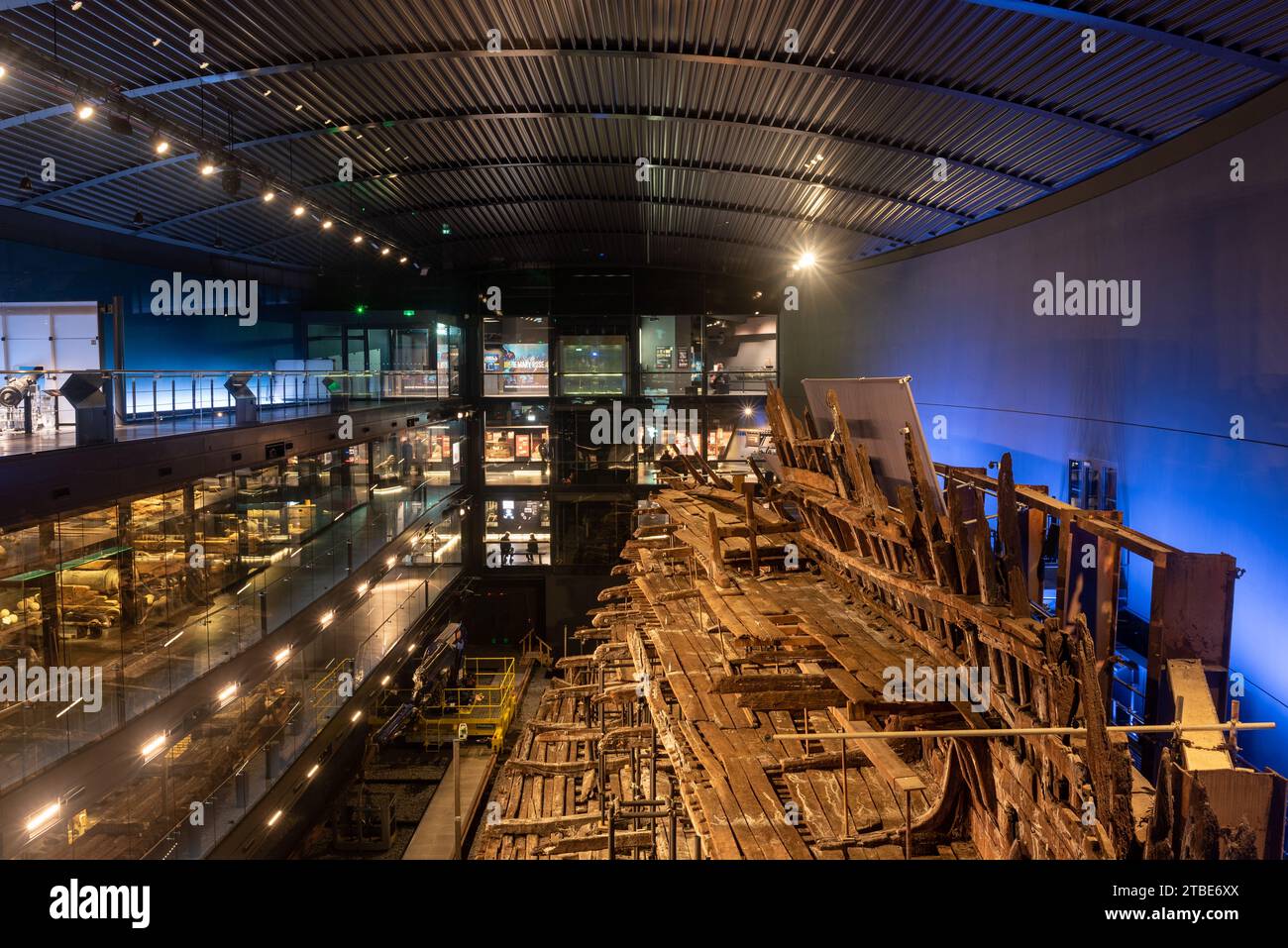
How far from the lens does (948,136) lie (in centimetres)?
1373

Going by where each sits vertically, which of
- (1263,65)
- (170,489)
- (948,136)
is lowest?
(170,489)

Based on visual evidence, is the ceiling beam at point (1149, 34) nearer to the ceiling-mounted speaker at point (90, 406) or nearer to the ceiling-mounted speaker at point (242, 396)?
the ceiling-mounted speaker at point (90, 406)

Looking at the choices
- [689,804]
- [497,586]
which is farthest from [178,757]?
[497,586]

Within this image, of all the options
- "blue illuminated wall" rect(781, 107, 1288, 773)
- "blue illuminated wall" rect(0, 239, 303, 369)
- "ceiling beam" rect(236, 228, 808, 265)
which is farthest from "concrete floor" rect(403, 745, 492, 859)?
"ceiling beam" rect(236, 228, 808, 265)

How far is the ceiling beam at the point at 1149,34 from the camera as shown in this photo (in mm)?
8367

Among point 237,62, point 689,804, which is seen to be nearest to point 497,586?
point 237,62

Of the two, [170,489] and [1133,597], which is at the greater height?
[170,489]

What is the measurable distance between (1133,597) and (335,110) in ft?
46.6

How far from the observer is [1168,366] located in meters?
10.1

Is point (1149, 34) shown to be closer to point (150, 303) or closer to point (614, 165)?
point (614, 165)

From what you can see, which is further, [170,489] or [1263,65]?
[170,489]

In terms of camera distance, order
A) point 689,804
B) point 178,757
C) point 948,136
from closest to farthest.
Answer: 1. point 689,804
2. point 178,757
3. point 948,136
